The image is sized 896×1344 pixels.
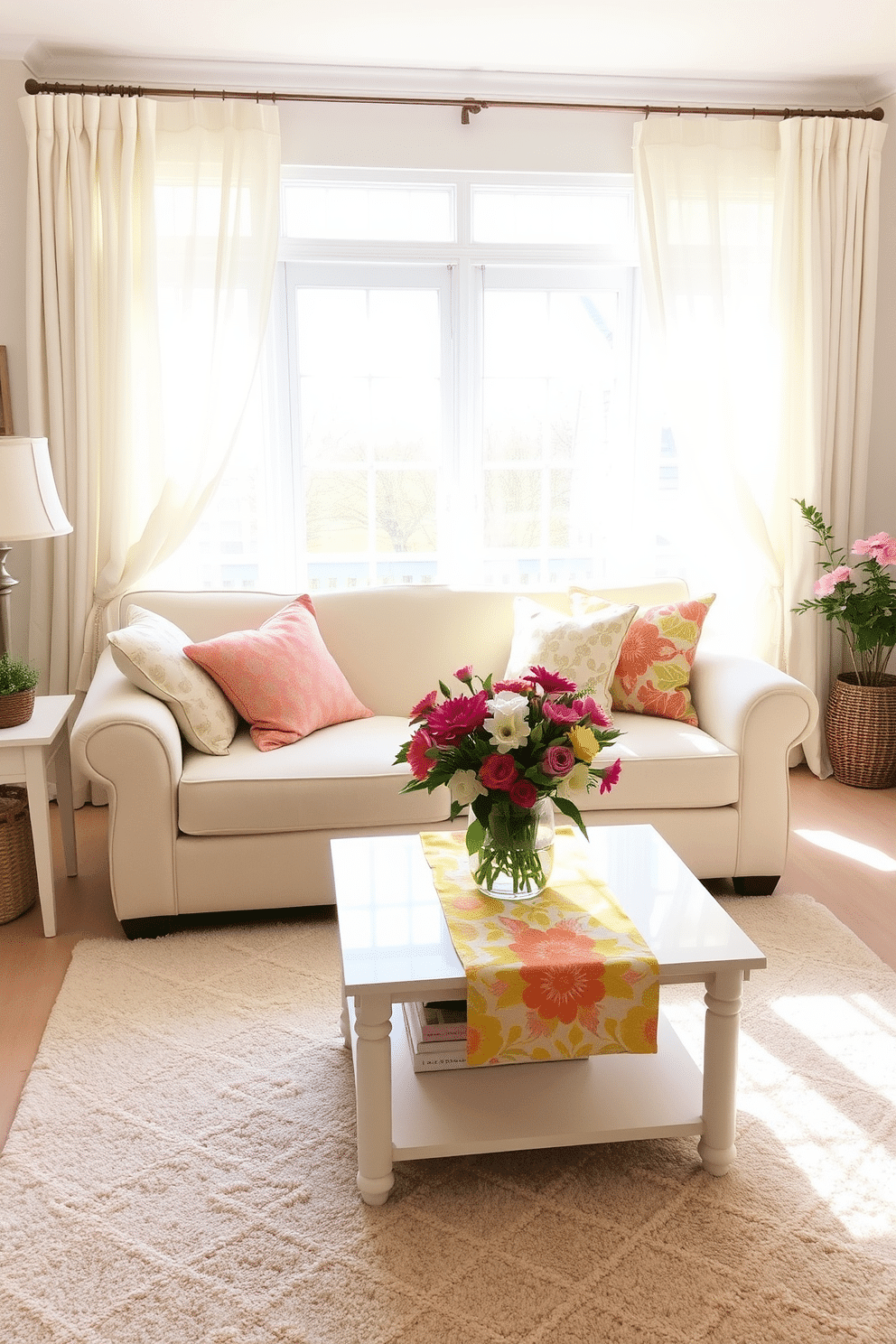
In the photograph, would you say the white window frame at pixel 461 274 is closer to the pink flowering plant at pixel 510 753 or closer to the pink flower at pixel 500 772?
the pink flowering plant at pixel 510 753

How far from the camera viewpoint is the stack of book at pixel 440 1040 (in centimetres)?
211

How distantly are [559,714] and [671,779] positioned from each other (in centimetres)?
130

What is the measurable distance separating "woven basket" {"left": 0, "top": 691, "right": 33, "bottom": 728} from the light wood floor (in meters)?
0.58

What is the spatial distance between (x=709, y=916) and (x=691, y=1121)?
0.38 meters

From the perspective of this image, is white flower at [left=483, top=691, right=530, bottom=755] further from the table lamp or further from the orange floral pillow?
the table lamp

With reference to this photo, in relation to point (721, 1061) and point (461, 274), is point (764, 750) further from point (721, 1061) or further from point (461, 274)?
point (461, 274)

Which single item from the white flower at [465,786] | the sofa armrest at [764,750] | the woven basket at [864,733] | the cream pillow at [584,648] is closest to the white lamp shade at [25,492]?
the cream pillow at [584,648]

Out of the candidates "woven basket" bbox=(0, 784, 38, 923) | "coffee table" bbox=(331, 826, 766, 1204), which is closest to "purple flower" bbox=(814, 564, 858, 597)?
"coffee table" bbox=(331, 826, 766, 1204)

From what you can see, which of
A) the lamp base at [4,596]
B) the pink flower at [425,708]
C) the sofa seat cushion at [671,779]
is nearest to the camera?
the pink flower at [425,708]

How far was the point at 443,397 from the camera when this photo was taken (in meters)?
4.35

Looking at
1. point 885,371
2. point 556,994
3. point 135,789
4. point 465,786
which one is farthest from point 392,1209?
point 885,371

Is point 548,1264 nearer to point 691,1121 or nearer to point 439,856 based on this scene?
point 691,1121

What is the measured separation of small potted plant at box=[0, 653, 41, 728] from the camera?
3.07m

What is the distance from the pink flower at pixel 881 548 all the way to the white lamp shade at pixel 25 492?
282 centimetres
